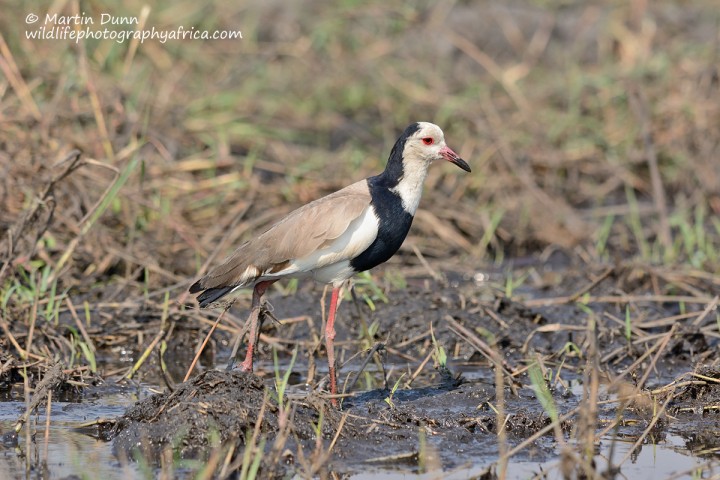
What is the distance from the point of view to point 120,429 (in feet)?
14.9

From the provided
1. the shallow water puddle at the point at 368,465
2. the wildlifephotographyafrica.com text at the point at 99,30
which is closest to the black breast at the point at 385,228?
the shallow water puddle at the point at 368,465

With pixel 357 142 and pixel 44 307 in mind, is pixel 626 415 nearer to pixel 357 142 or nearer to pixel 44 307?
pixel 44 307

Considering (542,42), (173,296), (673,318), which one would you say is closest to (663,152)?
(542,42)

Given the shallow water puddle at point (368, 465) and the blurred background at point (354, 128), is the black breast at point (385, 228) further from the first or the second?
the blurred background at point (354, 128)

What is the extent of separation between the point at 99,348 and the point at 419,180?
6.59 ft

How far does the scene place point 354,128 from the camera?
30.8 ft

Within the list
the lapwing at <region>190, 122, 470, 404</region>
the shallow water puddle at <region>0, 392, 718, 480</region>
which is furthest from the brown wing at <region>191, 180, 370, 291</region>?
the shallow water puddle at <region>0, 392, 718, 480</region>

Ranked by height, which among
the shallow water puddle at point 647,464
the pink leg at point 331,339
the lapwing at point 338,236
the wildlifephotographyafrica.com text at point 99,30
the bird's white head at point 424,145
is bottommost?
the shallow water puddle at point 647,464

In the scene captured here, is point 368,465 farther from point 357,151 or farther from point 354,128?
point 354,128

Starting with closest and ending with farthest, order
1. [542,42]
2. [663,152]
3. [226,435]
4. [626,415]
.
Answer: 1. [226,435]
2. [626,415]
3. [663,152]
4. [542,42]

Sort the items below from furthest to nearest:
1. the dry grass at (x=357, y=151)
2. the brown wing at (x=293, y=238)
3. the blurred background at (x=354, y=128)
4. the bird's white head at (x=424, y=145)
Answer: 1. the blurred background at (x=354, y=128)
2. the dry grass at (x=357, y=151)
3. the bird's white head at (x=424, y=145)
4. the brown wing at (x=293, y=238)

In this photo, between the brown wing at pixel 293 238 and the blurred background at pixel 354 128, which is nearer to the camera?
the brown wing at pixel 293 238

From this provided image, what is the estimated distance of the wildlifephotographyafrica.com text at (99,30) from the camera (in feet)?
28.3

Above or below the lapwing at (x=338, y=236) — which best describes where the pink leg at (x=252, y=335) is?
below
